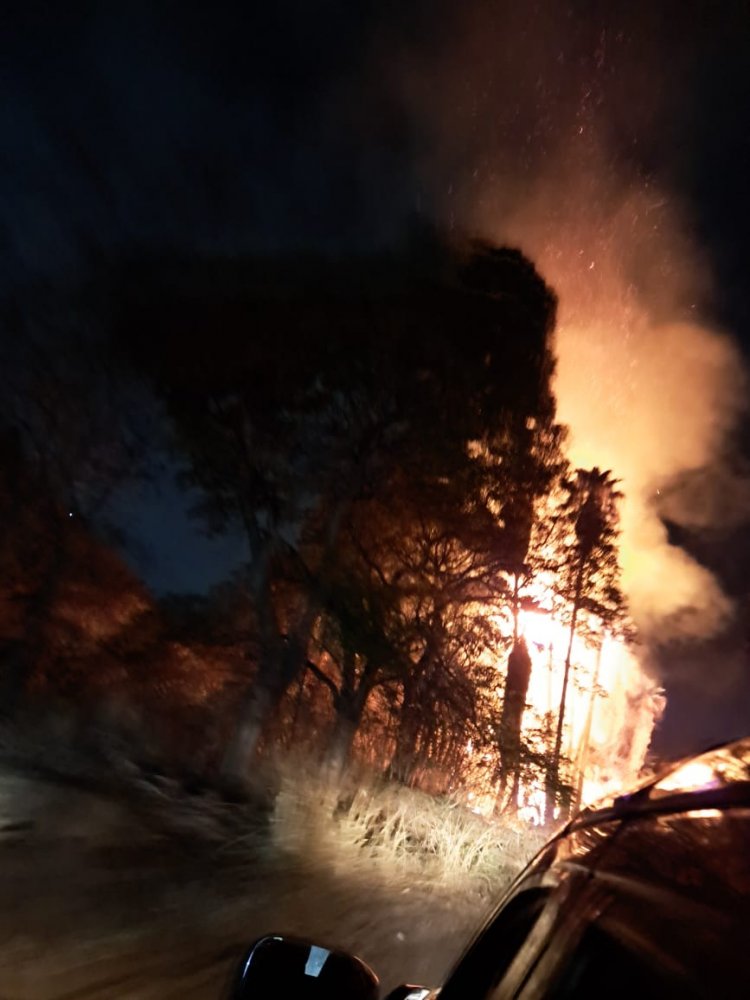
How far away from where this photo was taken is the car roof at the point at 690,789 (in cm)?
106

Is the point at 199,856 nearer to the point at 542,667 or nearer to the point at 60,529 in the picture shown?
the point at 542,667

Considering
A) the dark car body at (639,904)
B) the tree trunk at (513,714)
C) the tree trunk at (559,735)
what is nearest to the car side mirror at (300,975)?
the dark car body at (639,904)

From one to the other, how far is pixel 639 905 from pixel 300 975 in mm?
981

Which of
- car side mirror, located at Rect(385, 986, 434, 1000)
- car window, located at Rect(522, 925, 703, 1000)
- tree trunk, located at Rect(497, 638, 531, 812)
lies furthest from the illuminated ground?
car window, located at Rect(522, 925, 703, 1000)

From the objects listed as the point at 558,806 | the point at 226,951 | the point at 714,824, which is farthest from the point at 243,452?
the point at 714,824

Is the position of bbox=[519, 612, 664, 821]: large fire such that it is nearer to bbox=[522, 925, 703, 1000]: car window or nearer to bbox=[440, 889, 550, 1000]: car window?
bbox=[440, 889, 550, 1000]: car window

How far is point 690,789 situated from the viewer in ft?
3.78

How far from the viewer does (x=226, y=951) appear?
4.74 m

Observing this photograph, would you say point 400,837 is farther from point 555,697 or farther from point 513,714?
point 555,697

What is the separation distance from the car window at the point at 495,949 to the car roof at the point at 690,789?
17 cm

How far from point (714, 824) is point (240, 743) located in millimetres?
11714

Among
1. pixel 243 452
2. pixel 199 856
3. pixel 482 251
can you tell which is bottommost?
pixel 199 856

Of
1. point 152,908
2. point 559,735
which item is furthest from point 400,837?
point 152,908

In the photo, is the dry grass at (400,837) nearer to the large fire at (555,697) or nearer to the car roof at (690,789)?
the large fire at (555,697)
